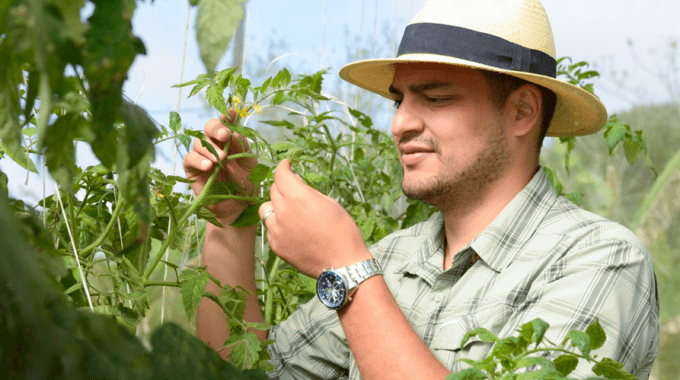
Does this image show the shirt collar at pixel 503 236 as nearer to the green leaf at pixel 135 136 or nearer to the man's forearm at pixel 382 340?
the man's forearm at pixel 382 340

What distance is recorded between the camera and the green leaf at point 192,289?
94 cm

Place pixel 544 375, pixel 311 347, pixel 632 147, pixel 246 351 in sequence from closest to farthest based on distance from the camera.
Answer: pixel 544 375
pixel 246 351
pixel 311 347
pixel 632 147

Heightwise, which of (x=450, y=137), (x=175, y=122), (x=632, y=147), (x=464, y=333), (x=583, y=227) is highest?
(x=175, y=122)

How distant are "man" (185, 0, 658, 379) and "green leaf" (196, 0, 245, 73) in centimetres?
75

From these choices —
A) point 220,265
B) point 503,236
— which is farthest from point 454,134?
point 220,265

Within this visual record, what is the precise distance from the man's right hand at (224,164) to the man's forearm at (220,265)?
4cm

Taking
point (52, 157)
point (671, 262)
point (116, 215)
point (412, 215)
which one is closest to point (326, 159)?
point (412, 215)

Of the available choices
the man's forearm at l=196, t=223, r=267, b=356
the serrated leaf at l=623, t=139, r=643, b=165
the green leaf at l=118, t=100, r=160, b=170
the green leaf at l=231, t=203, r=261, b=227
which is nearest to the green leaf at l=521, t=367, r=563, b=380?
the green leaf at l=118, t=100, r=160, b=170

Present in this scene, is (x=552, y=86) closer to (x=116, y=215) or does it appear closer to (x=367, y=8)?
(x=116, y=215)

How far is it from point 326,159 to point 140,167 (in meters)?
1.47

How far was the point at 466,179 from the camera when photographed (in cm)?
129

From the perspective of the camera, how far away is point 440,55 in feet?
4.16

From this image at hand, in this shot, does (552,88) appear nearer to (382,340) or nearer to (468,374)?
(382,340)

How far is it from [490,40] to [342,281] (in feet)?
1.95
